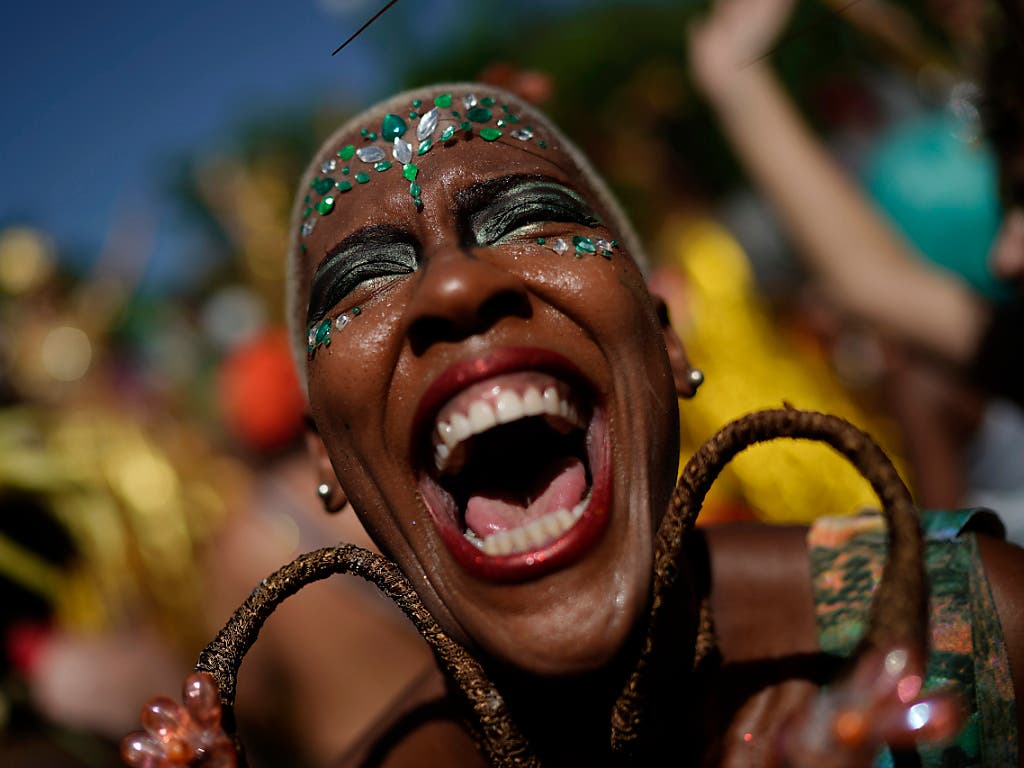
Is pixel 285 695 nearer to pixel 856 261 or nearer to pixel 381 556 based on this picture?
pixel 381 556

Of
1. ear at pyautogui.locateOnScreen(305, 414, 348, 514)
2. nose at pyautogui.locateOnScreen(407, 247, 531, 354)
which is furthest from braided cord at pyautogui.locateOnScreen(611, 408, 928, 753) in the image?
ear at pyautogui.locateOnScreen(305, 414, 348, 514)

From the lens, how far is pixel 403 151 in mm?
1501

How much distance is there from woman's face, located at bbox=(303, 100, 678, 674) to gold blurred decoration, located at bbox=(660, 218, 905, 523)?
8.35ft

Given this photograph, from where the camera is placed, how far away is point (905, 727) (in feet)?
2.87

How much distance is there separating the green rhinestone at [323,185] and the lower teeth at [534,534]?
28.3 inches

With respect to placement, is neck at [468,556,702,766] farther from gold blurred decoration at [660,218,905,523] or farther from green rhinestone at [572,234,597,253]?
gold blurred decoration at [660,218,905,523]

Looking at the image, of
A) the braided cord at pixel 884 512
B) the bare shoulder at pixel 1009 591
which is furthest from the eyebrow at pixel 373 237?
the bare shoulder at pixel 1009 591

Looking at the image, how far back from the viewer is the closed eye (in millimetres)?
1446

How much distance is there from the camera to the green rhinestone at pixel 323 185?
157 cm

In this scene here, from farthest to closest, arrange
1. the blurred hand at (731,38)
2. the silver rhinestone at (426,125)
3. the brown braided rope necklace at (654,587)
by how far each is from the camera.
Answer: the blurred hand at (731,38), the silver rhinestone at (426,125), the brown braided rope necklace at (654,587)

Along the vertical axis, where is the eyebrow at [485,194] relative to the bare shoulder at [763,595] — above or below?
above

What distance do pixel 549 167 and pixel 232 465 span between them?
3.17 m

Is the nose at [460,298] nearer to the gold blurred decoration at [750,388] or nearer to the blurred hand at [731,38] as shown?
the blurred hand at [731,38]

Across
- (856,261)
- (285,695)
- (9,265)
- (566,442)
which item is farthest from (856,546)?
(9,265)
